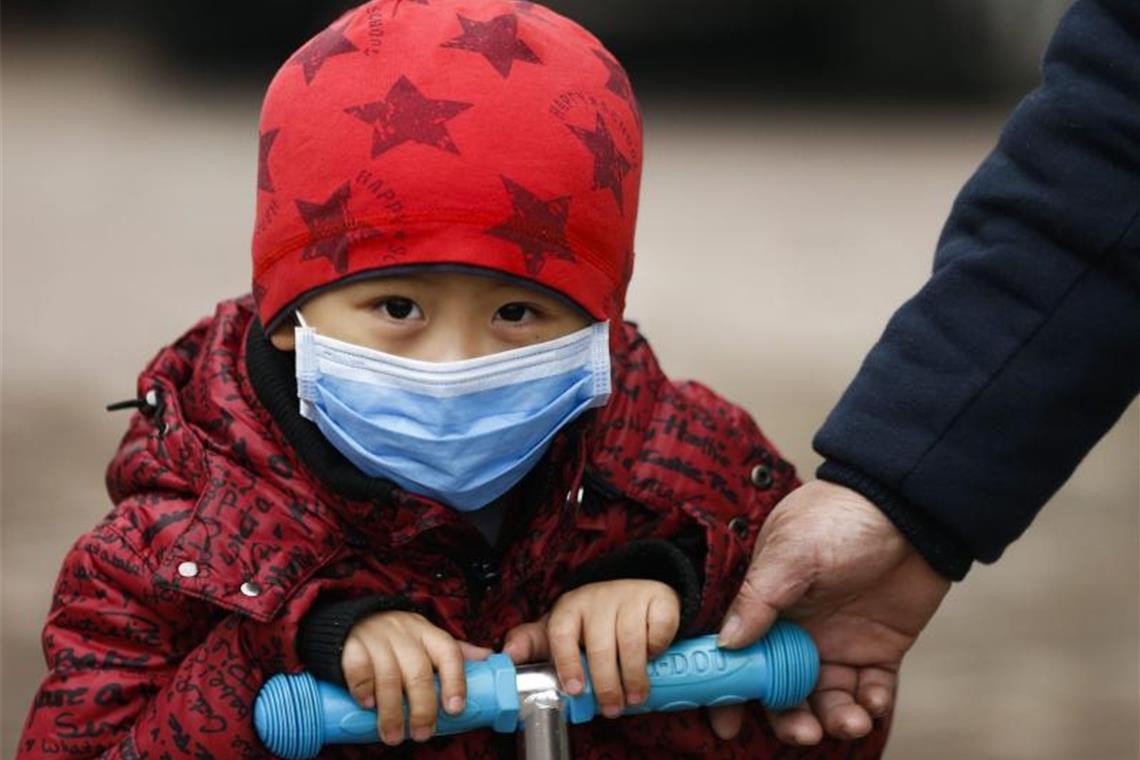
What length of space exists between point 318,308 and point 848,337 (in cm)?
529

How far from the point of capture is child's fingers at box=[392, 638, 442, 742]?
2689 mm

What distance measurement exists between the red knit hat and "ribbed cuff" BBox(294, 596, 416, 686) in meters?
0.42

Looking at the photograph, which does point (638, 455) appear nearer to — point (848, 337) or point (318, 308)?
point (318, 308)

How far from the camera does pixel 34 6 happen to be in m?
14.9

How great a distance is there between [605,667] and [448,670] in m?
0.21

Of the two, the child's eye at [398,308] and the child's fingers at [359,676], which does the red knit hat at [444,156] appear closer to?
the child's eye at [398,308]

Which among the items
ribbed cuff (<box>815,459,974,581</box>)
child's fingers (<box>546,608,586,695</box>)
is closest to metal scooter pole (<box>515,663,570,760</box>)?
child's fingers (<box>546,608,586,695</box>)

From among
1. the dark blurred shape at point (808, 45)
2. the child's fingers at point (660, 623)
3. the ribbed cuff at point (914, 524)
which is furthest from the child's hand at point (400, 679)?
A: the dark blurred shape at point (808, 45)

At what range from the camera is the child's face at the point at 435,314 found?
2.80m

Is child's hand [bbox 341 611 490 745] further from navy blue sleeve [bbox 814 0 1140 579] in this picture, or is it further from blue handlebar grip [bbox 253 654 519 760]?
navy blue sleeve [bbox 814 0 1140 579]

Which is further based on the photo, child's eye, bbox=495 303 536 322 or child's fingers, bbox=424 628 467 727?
child's eye, bbox=495 303 536 322

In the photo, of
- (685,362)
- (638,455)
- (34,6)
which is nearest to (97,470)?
(685,362)

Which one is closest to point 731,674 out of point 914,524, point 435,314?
point 914,524

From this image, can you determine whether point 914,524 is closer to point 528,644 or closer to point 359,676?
point 528,644
